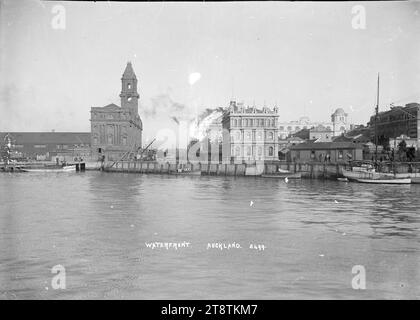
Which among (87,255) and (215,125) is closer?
(87,255)

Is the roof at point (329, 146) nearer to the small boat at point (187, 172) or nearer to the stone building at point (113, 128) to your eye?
the small boat at point (187, 172)

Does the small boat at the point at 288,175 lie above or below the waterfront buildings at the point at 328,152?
below

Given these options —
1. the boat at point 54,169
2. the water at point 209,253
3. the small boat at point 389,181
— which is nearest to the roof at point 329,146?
the small boat at point 389,181

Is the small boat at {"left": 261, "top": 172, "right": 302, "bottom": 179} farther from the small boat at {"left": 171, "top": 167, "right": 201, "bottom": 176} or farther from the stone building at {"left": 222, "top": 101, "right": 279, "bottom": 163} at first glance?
the stone building at {"left": 222, "top": 101, "right": 279, "bottom": 163}

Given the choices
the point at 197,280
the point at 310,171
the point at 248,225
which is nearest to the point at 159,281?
the point at 197,280

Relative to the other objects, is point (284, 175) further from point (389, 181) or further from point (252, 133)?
point (252, 133)

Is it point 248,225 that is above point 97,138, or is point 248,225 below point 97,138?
below
